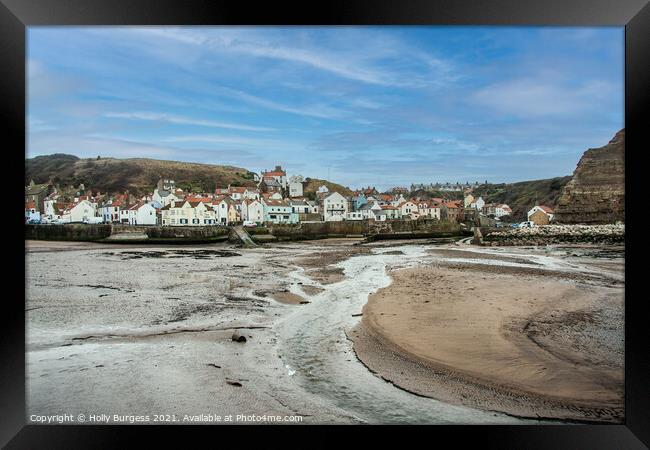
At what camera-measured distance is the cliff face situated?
2.84 m

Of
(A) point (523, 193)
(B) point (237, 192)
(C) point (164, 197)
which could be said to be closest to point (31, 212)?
(C) point (164, 197)

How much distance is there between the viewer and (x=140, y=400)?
256 cm

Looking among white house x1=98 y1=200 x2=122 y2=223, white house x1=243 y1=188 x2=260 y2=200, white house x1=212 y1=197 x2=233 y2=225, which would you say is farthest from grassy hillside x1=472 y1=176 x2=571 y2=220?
white house x1=98 y1=200 x2=122 y2=223

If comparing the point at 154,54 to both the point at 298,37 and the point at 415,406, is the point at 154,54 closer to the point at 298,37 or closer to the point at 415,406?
the point at 298,37

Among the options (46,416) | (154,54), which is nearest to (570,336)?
(46,416)

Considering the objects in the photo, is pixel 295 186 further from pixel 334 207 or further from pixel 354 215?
pixel 354 215

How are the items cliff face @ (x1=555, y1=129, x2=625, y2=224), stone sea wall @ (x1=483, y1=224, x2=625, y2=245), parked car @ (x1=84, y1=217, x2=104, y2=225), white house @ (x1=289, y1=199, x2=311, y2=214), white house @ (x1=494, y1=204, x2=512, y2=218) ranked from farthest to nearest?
white house @ (x1=289, y1=199, x2=311, y2=214) → white house @ (x1=494, y1=204, x2=512, y2=218) → parked car @ (x1=84, y1=217, x2=104, y2=225) → stone sea wall @ (x1=483, y1=224, x2=625, y2=245) → cliff face @ (x1=555, y1=129, x2=625, y2=224)

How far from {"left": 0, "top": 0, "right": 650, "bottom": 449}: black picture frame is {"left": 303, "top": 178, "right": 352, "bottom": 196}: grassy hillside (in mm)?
1572

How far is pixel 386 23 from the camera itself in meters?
2.47

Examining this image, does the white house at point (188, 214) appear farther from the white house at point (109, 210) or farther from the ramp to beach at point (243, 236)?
the white house at point (109, 210)

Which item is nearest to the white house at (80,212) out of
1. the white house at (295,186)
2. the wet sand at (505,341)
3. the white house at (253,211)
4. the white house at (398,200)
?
the white house at (253,211)

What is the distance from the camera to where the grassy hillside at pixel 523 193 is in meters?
3.56

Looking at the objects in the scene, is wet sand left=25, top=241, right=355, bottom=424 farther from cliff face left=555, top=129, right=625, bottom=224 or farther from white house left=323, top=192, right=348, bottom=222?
cliff face left=555, top=129, right=625, bottom=224
